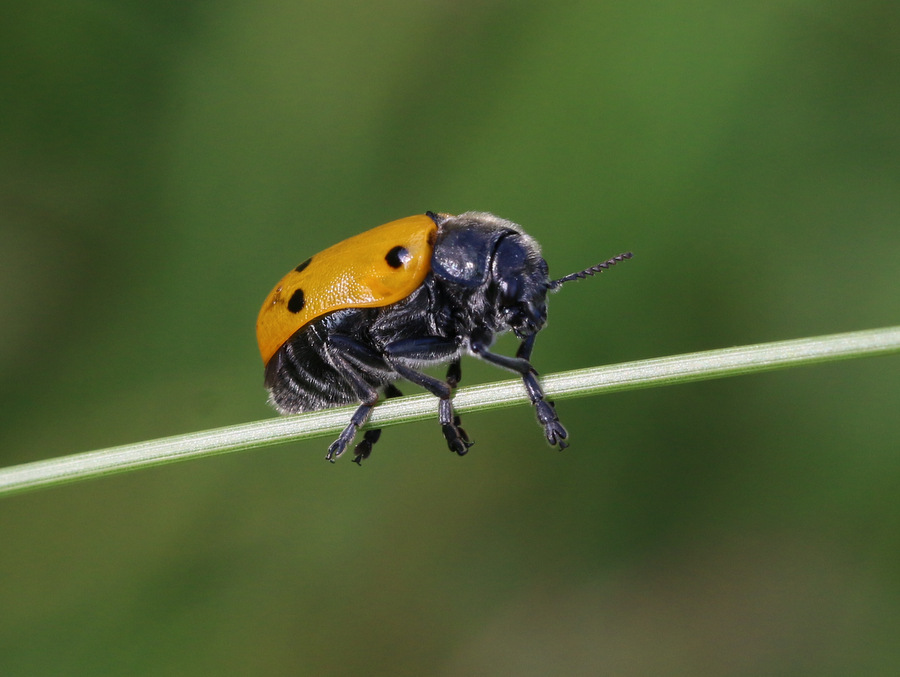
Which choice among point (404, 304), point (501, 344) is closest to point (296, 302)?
point (404, 304)

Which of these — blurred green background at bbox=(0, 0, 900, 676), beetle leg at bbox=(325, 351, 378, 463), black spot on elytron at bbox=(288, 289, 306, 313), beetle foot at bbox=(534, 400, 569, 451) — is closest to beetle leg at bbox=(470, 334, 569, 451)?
beetle foot at bbox=(534, 400, 569, 451)

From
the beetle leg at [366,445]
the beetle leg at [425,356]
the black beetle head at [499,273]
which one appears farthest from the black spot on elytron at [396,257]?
the beetle leg at [366,445]

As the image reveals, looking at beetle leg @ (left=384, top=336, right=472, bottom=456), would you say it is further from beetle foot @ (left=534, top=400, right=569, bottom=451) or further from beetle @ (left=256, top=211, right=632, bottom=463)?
beetle foot @ (left=534, top=400, right=569, bottom=451)

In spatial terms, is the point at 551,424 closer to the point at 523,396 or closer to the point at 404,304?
the point at 523,396

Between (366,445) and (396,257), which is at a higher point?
(396,257)

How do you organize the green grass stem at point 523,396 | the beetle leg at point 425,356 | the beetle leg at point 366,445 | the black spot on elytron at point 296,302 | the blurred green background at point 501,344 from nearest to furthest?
1. the green grass stem at point 523,396
2. the beetle leg at point 425,356
3. the black spot on elytron at point 296,302
4. the beetle leg at point 366,445
5. the blurred green background at point 501,344

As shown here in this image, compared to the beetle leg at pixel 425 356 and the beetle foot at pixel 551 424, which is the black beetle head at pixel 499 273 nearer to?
the beetle leg at pixel 425 356

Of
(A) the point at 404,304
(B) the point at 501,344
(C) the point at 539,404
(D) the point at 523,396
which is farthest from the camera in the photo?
(B) the point at 501,344
